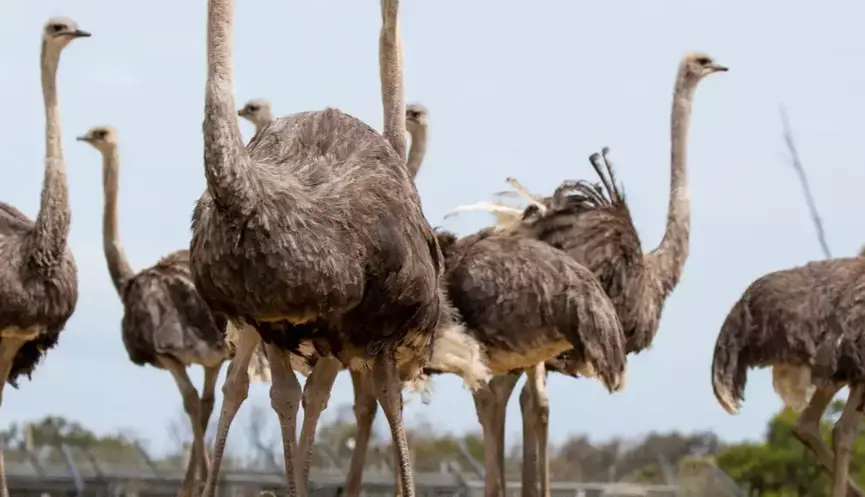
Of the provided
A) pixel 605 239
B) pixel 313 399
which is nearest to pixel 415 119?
pixel 605 239

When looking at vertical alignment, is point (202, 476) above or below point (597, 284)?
below

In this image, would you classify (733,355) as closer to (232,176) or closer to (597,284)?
(597,284)

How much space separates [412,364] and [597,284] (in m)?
2.09

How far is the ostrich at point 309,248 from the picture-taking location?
21.0 feet

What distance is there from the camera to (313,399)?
323 inches

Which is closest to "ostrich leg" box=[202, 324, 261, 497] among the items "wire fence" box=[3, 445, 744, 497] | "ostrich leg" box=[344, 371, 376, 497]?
"ostrich leg" box=[344, 371, 376, 497]

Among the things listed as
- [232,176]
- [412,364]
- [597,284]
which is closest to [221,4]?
[232,176]

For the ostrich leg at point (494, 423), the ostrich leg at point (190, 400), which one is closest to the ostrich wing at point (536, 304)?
the ostrich leg at point (494, 423)

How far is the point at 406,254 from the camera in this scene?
699 centimetres

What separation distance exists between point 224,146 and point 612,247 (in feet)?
16.6

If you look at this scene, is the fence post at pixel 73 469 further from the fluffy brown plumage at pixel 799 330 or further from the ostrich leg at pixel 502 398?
the fluffy brown plumage at pixel 799 330

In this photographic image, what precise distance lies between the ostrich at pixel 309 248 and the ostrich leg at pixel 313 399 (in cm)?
31

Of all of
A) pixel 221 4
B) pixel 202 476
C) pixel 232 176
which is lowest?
pixel 202 476

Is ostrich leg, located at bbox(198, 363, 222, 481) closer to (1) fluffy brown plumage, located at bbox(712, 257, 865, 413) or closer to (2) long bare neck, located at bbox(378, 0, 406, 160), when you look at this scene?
(1) fluffy brown plumage, located at bbox(712, 257, 865, 413)
